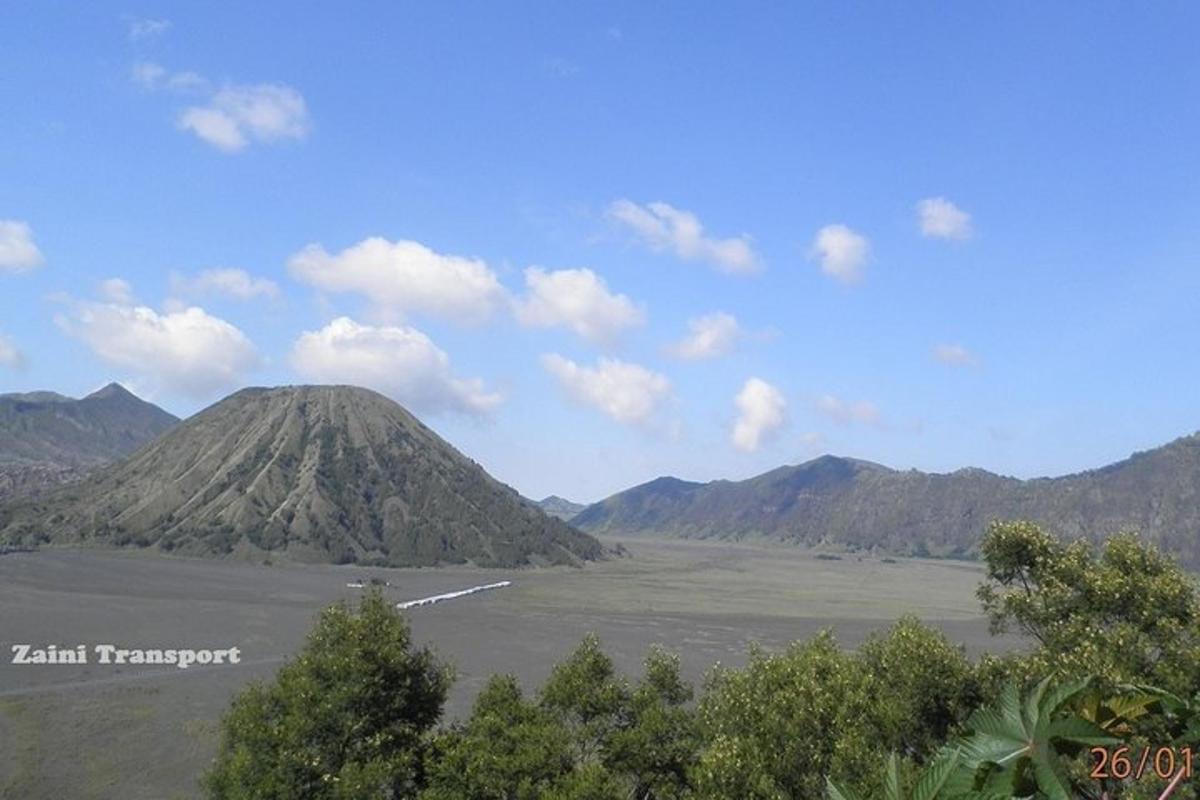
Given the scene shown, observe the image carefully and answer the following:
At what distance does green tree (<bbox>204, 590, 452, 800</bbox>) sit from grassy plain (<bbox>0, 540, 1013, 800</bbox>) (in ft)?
57.6

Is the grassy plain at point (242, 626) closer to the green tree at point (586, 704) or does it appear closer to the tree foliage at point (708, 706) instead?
the tree foliage at point (708, 706)

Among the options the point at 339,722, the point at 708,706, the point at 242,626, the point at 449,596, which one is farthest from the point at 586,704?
the point at 449,596

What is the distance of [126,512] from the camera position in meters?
195

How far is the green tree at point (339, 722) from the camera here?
22.6 meters

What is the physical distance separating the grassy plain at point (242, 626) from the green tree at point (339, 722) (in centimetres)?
1757

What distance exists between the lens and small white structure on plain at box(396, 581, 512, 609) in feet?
367

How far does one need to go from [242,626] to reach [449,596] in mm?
42730

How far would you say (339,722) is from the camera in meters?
23.4

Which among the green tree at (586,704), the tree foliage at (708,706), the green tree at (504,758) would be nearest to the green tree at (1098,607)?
the tree foliage at (708,706)

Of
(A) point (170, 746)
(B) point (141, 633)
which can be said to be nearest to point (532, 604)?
(B) point (141, 633)

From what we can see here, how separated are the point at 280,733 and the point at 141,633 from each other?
64276mm

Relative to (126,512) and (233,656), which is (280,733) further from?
(126,512)

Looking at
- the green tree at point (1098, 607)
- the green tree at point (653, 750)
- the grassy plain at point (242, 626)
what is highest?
the green tree at point (1098, 607)

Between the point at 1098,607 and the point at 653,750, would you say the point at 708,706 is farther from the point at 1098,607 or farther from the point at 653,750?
the point at 1098,607
